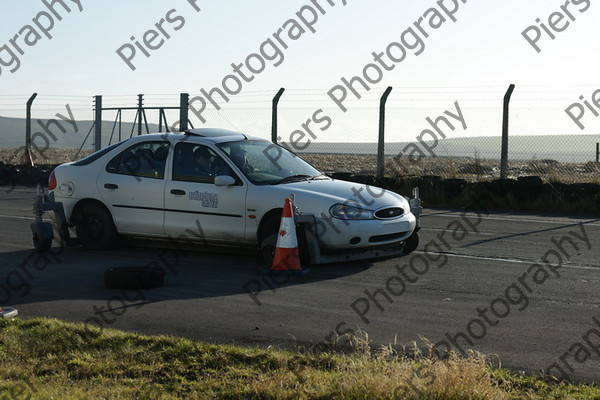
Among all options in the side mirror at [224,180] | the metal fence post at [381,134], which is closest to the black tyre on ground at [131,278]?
the side mirror at [224,180]

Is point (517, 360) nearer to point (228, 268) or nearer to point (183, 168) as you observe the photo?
point (228, 268)

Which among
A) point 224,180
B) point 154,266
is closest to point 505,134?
point 224,180

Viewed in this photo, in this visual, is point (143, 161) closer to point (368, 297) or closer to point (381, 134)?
point (368, 297)

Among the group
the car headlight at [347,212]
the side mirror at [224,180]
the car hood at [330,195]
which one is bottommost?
→ the car headlight at [347,212]

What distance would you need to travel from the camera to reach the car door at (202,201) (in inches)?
395

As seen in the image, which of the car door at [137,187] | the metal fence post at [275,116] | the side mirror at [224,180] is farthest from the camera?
the metal fence post at [275,116]

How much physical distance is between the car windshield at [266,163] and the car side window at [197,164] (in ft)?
0.51

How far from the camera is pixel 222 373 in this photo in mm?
5445

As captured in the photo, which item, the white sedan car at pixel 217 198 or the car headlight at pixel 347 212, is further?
the white sedan car at pixel 217 198

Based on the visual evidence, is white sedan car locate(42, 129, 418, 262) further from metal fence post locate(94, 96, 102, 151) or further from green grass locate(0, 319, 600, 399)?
metal fence post locate(94, 96, 102, 151)

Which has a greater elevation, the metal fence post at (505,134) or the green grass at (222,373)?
the metal fence post at (505,134)

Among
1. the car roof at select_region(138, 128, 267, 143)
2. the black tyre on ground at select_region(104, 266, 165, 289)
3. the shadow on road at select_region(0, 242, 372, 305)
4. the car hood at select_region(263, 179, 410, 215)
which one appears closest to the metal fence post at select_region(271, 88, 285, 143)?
the car roof at select_region(138, 128, 267, 143)

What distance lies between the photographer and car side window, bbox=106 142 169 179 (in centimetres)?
1073

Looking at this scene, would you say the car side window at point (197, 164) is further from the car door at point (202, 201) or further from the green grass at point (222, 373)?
the green grass at point (222, 373)
